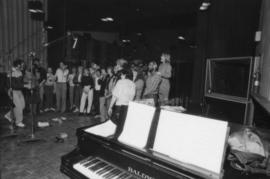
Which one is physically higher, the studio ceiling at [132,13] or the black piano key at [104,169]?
the studio ceiling at [132,13]

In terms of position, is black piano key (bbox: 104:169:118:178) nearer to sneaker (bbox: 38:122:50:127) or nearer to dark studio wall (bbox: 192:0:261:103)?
dark studio wall (bbox: 192:0:261:103)

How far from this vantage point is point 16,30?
289 inches

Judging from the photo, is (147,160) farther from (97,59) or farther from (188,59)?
(188,59)

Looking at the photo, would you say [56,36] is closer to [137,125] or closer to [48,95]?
[48,95]

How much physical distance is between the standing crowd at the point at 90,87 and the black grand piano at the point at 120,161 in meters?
1.64

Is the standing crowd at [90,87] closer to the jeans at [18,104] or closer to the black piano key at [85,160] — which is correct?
the jeans at [18,104]

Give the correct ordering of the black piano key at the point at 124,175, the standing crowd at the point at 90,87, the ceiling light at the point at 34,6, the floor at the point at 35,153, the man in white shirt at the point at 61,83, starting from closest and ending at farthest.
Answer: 1. the black piano key at the point at 124,175
2. the floor at the point at 35,153
3. the standing crowd at the point at 90,87
4. the ceiling light at the point at 34,6
5. the man in white shirt at the point at 61,83

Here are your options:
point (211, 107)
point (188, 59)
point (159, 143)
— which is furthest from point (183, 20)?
point (159, 143)

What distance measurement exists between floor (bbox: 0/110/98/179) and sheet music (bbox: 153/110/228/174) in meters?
2.07

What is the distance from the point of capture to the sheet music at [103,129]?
1753mm

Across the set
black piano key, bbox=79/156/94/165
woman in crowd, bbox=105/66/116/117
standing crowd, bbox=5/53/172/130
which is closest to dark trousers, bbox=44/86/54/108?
standing crowd, bbox=5/53/172/130

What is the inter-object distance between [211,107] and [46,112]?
5216 mm

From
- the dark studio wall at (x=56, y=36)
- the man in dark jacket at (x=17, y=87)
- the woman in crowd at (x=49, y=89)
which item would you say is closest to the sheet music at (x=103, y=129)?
the man in dark jacket at (x=17, y=87)

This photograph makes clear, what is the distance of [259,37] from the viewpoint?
3.40 metres
